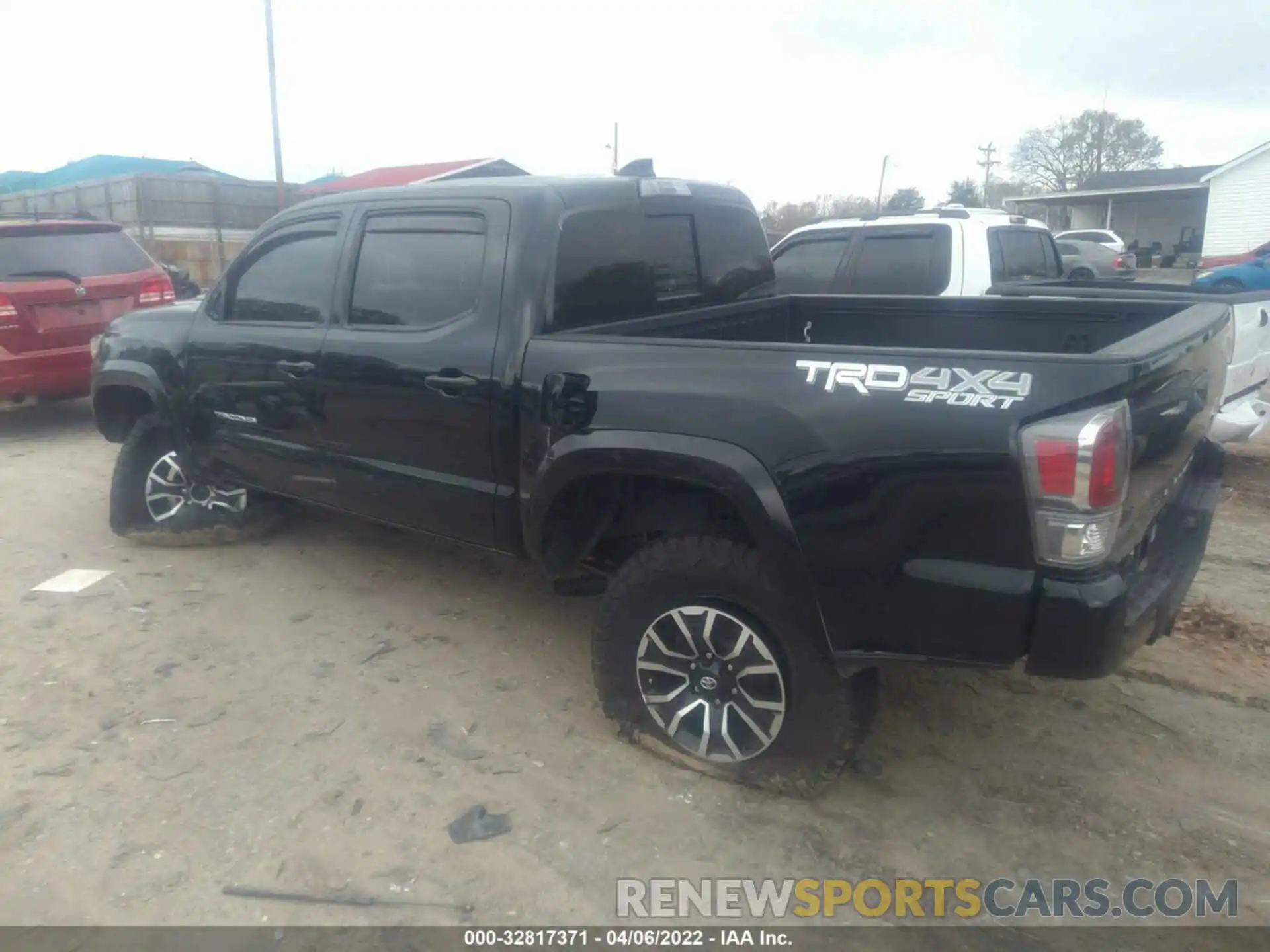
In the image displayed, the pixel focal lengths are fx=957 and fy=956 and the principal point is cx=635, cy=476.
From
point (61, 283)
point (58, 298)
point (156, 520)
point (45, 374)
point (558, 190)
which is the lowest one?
point (156, 520)

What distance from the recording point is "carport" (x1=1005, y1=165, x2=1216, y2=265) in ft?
127

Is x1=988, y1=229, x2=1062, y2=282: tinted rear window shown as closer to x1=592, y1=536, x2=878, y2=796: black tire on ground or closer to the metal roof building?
x1=592, y1=536, x2=878, y2=796: black tire on ground

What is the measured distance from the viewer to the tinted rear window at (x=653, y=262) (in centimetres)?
350

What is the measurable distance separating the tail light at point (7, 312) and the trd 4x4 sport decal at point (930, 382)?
22.7 feet

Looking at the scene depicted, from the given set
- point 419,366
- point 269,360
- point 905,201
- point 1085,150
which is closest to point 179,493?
point 269,360

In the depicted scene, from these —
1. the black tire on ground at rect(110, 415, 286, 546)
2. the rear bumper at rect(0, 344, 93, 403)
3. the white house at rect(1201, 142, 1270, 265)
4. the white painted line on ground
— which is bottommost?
the white painted line on ground

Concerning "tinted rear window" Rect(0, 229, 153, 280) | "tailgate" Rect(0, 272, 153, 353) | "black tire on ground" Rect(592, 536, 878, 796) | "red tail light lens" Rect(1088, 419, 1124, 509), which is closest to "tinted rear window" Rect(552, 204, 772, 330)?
"black tire on ground" Rect(592, 536, 878, 796)

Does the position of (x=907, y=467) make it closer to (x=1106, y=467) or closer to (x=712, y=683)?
(x=1106, y=467)

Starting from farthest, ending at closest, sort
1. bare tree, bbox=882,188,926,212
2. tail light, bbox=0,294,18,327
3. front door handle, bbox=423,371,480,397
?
bare tree, bbox=882,188,926,212 < tail light, bbox=0,294,18,327 < front door handle, bbox=423,371,480,397

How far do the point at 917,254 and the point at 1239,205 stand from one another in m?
32.8

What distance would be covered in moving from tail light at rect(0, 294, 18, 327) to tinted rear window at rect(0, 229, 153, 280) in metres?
0.23

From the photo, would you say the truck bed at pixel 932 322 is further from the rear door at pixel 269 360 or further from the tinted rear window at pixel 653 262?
the rear door at pixel 269 360

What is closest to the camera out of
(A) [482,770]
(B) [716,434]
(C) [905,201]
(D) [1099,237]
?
(B) [716,434]

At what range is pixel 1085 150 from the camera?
5578cm
